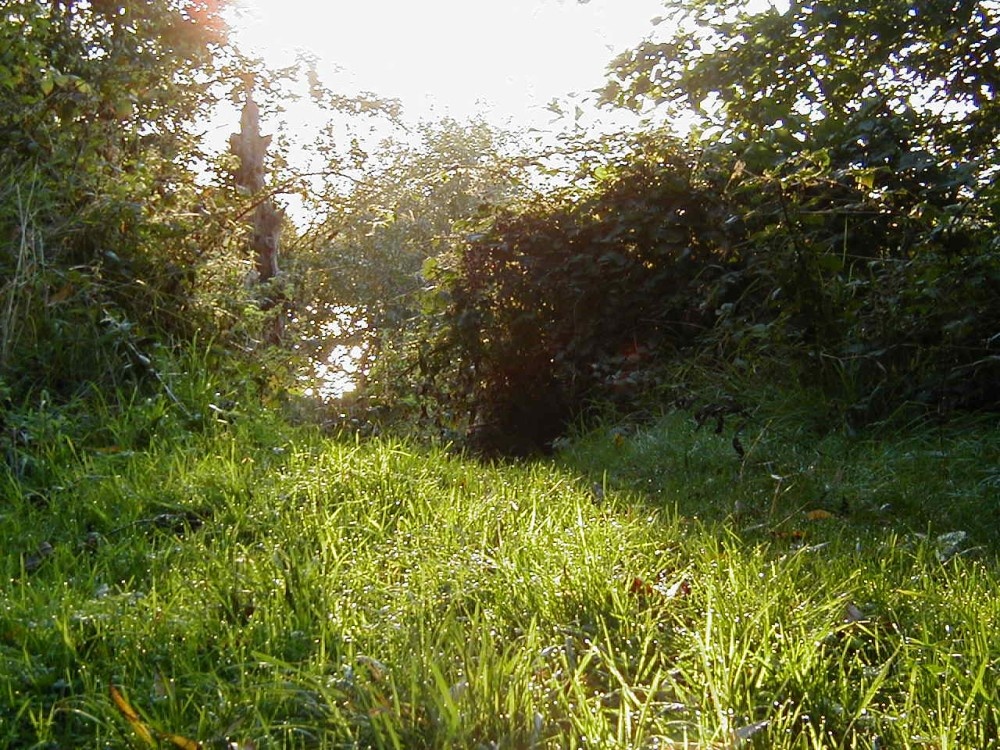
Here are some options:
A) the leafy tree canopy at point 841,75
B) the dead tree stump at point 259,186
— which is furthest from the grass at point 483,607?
the dead tree stump at point 259,186

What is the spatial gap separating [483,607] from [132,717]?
102 centimetres

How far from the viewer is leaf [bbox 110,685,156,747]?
237 cm

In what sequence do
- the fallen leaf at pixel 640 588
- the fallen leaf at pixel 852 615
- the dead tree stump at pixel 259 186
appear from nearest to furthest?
the fallen leaf at pixel 852 615
the fallen leaf at pixel 640 588
the dead tree stump at pixel 259 186

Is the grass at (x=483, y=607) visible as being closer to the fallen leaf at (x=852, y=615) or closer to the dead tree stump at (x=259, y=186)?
the fallen leaf at (x=852, y=615)

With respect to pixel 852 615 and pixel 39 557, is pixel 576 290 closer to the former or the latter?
pixel 39 557

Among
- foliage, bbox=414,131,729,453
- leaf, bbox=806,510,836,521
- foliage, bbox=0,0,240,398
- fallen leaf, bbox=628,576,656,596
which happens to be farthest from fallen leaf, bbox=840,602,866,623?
foliage, bbox=414,131,729,453

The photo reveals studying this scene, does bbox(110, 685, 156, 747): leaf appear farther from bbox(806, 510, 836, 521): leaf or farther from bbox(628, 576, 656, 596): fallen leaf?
bbox(806, 510, 836, 521): leaf

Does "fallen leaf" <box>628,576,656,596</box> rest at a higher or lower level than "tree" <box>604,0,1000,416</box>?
lower

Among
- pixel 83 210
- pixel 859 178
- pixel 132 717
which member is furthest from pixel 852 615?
pixel 83 210

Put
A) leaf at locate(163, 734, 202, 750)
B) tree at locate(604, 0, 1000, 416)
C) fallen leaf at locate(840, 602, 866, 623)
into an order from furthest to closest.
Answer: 1. tree at locate(604, 0, 1000, 416)
2. fallen leaf at locate(840, 602, 866, 623)
3. leaf at locate(163, 734, 202, 750)

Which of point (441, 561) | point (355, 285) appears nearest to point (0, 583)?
point (441, 561)

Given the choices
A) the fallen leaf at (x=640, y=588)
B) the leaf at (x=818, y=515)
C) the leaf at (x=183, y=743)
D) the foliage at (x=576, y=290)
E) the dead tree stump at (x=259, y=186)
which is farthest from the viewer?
the dead tree stump at (x=259, y=186)

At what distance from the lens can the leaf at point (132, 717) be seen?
2.37m

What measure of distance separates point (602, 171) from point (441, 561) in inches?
219
